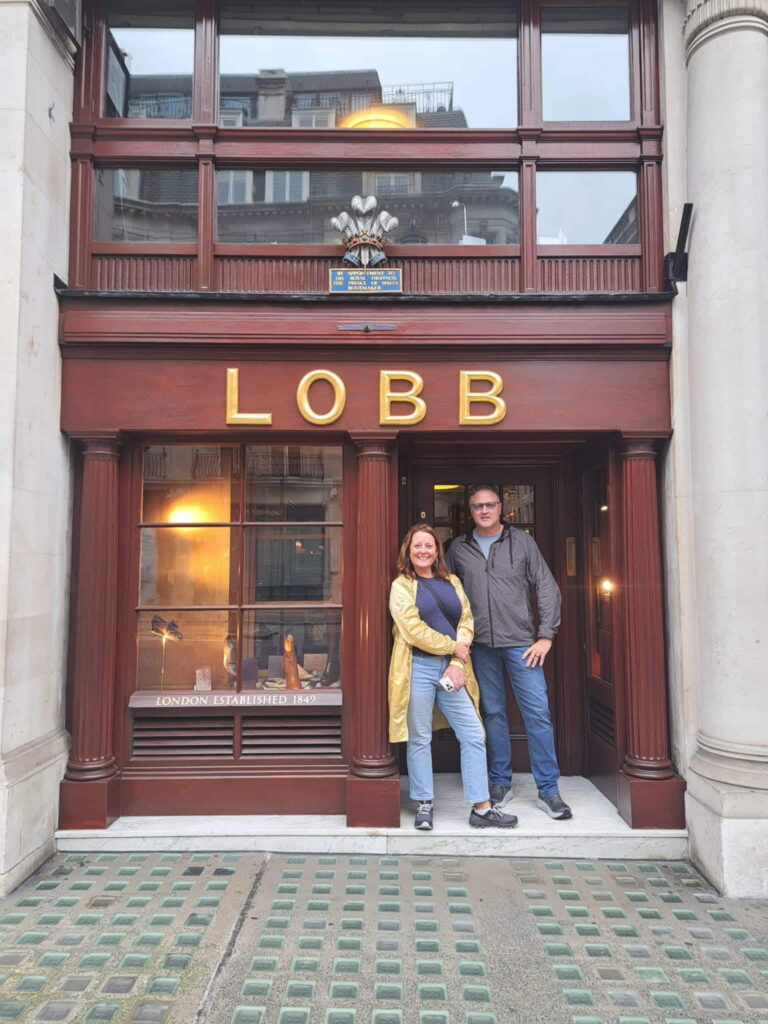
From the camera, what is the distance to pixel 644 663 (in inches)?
176

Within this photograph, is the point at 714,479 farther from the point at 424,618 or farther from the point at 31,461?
the point at 31,461

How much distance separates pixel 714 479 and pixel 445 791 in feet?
9.53

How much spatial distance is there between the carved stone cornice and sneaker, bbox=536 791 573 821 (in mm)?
5048

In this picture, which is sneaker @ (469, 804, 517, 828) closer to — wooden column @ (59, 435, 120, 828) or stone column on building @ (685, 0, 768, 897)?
stone column on building @ (685, 0, 768, 897)

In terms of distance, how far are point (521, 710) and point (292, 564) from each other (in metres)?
1.94

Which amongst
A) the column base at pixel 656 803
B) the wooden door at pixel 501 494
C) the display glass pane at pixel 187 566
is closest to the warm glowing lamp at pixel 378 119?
the wooden door at pixel 501 494

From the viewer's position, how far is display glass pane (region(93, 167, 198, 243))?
475 centimetres

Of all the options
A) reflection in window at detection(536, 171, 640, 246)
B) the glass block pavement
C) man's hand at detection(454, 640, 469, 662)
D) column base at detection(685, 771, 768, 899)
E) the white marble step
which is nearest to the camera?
the glass block pavement

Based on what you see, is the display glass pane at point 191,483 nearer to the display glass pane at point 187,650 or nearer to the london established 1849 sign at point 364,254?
the display glass pane at point 187,650

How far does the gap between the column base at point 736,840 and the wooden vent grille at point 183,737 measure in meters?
3.08

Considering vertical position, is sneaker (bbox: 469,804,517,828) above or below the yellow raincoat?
below

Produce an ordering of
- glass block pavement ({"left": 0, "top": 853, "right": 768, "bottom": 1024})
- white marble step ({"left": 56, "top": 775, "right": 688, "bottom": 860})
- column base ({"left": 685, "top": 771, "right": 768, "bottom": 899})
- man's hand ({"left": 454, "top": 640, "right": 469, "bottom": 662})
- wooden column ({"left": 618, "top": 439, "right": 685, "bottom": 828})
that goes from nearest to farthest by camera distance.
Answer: glass block pavement ({"left": 0, "top": 853, "right": 768, "bottom": 1024}) < column base ({"left": 685, "top": 771, "right": 768, "bottom": 899}) < white marble step ({"left": 56, "top": 775, "right": 688, "bottom": 860}) < wooden column ({"left": 618, "top": 439, "right": 685, "bottom": 828}) < man's hand ({"left": 454, "top": 640, "right": 469, "bottom": 662})

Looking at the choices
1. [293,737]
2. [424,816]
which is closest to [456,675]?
[424,816]

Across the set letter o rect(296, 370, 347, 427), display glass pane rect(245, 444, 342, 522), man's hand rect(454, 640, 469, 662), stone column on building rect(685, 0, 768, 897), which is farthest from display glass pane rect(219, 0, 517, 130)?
man's hand rect(454, 640, 469, 662)
